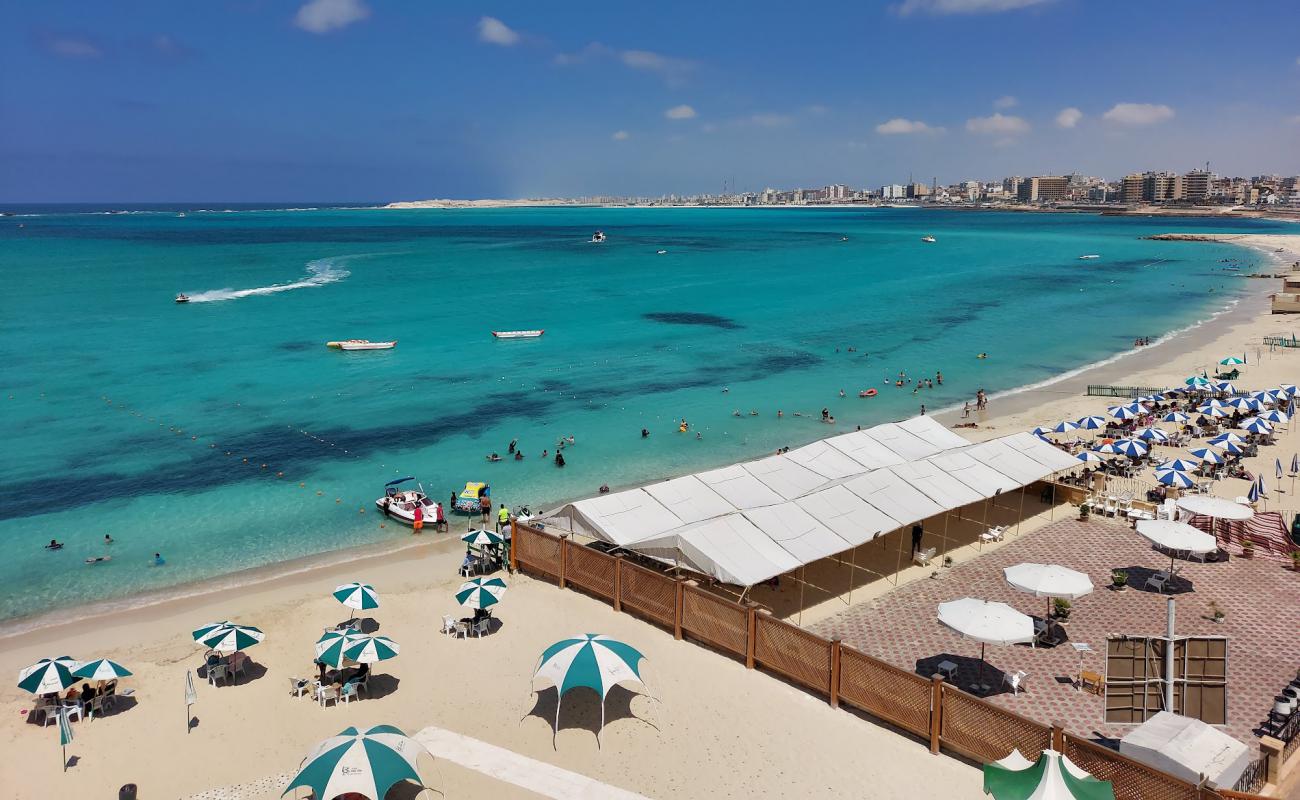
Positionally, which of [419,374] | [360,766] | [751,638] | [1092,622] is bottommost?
[419,374]

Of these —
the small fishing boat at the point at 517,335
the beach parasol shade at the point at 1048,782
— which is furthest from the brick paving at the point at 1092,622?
the small fishing boat at the point at 517,335

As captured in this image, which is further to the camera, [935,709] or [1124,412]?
[1124,412]

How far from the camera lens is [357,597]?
620 inches

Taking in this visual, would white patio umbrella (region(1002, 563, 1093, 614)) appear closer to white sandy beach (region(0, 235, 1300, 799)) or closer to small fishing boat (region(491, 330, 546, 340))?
white sandy beach (region(0, 235, 1300, 799))

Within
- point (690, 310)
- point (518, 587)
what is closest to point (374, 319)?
point (690, 310)

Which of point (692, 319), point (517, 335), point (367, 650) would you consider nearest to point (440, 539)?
point (367, 650)

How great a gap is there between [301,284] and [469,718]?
83285 millimetres

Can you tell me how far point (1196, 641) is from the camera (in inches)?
425

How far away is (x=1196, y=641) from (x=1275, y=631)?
5.17m

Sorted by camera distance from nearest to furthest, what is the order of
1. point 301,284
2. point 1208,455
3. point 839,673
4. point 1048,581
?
point 839,673, point 1048,581, point 1208,455, point 301,284

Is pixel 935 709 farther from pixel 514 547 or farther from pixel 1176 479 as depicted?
pixel 1176 479

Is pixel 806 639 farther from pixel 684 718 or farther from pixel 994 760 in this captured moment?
pixel 994 760

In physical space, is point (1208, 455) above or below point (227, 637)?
below

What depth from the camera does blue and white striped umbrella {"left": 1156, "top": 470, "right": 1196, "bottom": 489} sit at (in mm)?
22125
